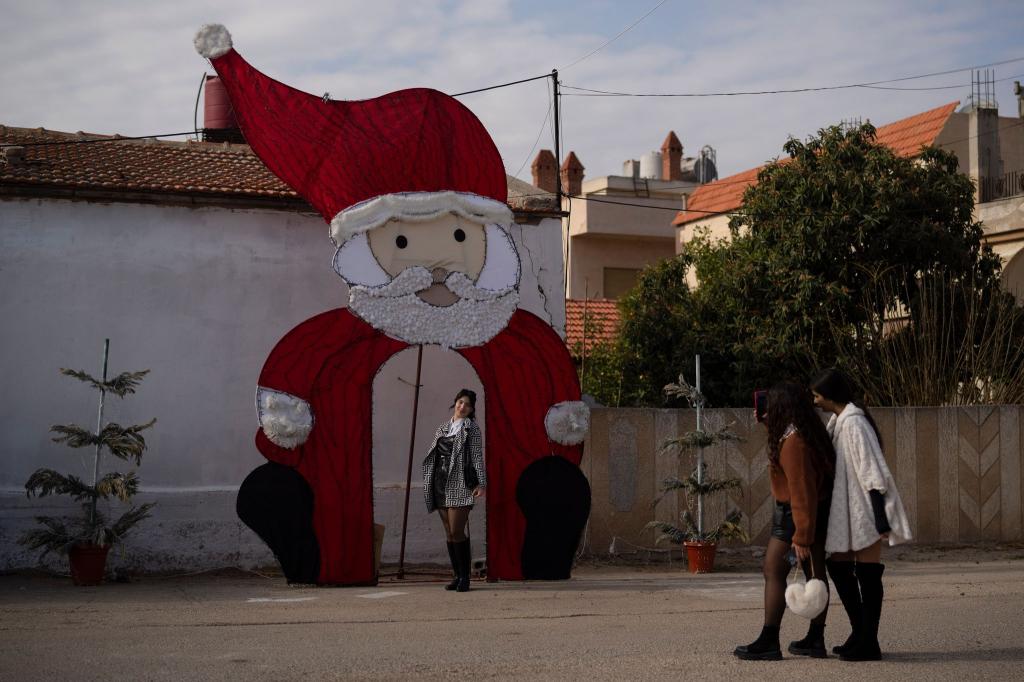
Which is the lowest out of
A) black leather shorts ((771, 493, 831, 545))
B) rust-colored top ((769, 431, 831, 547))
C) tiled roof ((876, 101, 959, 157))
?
black leather shorts ((771, 493, 831, 545))

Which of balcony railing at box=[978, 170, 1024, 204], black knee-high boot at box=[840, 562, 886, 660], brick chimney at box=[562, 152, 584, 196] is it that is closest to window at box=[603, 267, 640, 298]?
brick chimney at box=[562, 152, 584, 196]

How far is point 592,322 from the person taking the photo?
2142 cm

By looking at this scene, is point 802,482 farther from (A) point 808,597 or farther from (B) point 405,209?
(B) point 405,209

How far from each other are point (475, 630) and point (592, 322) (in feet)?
44.8

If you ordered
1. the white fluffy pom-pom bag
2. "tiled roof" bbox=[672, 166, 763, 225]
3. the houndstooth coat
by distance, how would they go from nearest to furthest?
the white fluffy pom-pom bag
the houndstooth coat
"tiled roof" bbox=[672, 166, 763, 225]

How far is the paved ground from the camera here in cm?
669

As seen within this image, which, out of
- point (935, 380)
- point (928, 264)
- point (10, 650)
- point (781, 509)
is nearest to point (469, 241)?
point (781, 509)

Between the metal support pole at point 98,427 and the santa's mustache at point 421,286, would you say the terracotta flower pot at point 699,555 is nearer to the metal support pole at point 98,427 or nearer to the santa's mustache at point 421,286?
the santa's mustache at point 421,286

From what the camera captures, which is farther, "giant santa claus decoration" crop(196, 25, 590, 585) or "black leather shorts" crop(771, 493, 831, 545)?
"giant santa claus decoration" crop(196, 25, 590, 585)

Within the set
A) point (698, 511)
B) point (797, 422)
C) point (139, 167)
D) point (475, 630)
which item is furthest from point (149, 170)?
point (797, 422)

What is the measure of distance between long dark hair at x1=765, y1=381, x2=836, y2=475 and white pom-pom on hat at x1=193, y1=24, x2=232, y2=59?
6082 millimetres

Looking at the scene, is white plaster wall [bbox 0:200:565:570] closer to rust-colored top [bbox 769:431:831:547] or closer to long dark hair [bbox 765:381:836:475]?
long dark hair [bbox 765:381:836:475]

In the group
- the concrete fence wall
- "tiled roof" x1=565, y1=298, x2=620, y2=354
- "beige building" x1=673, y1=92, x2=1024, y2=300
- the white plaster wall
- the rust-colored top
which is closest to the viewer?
the rust-colored top

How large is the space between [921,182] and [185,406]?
12132mm
